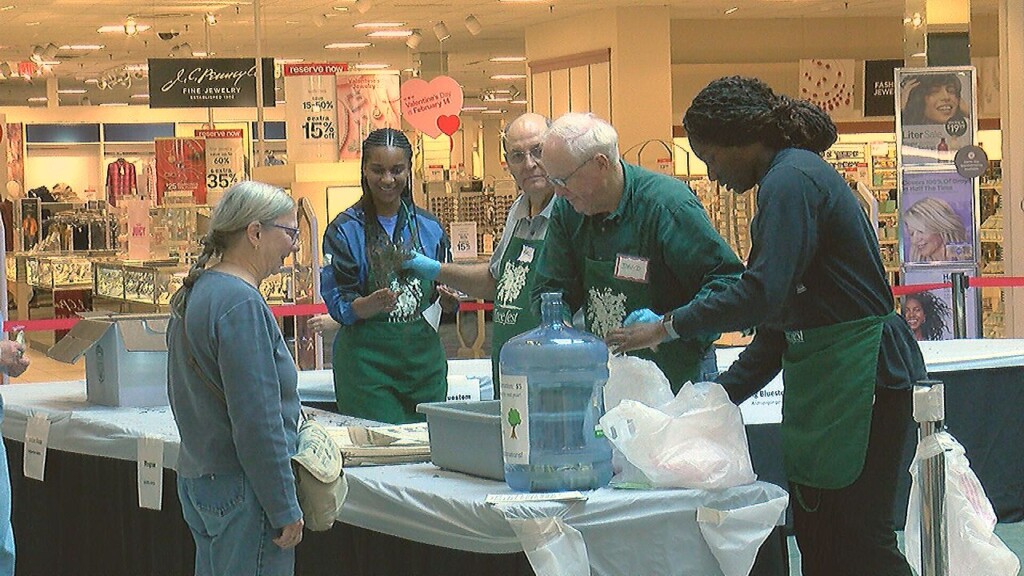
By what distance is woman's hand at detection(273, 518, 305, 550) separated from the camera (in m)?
2.93

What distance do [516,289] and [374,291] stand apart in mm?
493

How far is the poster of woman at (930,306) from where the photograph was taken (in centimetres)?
938

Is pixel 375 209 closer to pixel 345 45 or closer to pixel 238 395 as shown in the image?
pixel 238 395

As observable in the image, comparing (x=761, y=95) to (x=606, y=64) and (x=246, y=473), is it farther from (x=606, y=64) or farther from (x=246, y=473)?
(x=606, y=64)

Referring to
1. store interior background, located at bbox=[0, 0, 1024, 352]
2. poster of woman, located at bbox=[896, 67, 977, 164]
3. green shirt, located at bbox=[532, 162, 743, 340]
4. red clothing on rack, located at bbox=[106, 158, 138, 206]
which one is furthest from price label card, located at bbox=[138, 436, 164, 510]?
A: red clothing on rack, located at bbox=[106, 158, 138, 206]

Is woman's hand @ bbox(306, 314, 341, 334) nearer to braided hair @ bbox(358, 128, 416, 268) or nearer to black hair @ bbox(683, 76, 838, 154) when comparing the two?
braided hair @ bbox(358, 128, 416, 268)

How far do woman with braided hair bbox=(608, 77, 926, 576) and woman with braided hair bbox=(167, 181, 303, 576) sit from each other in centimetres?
71

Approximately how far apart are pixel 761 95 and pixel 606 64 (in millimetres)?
14282

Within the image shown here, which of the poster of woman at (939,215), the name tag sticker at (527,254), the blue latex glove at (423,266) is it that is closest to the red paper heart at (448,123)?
the poster of woman at (939,215)

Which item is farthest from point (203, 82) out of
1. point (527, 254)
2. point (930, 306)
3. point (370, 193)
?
point (527, 254)

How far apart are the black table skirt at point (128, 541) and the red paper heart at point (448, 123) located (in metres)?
10.5

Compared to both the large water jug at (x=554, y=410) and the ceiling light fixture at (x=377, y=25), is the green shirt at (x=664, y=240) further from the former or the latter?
the ceiling light fixture at (x=377, y=25)

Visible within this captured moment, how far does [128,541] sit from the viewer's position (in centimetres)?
422

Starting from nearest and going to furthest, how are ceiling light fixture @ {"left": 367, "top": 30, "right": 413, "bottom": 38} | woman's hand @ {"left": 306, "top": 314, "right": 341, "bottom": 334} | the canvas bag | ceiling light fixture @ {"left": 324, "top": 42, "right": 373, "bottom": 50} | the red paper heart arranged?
the canvas bag < woman's hand @ {"left": 306, "top": 314, "right": 341, "bottom": 334} < the red paper heart < ceiling light fixture @ {"left": 367, "top": 30, "right": 413, "bottom": 38} < ceiling light fixture @ {"left": 324, "top": 42, "right": 373, "bottom": 50}
